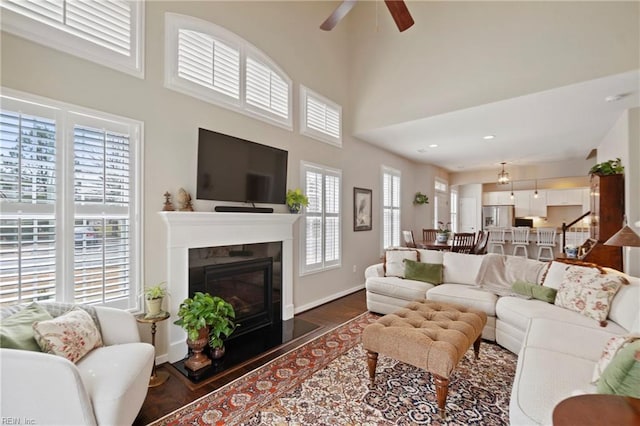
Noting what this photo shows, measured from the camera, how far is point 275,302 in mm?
3688

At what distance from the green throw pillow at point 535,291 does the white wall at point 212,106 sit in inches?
99.0

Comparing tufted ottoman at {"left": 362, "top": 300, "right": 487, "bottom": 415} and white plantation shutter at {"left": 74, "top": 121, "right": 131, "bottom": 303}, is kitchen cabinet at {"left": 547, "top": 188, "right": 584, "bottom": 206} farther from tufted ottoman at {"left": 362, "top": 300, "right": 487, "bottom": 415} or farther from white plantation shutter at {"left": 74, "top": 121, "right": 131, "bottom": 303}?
white plantation shutter at {"left": 74, "top": 121, "right": 131, "bottom": 303}

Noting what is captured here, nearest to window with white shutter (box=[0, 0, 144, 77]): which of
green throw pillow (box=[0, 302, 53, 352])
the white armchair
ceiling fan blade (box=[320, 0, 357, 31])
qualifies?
ceiling fan blade (box=[320, 0, 357, 31])

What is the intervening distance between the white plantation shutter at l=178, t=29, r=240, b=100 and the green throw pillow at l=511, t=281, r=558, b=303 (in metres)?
3.84

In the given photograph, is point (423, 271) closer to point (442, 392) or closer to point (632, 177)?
point (442, 392)

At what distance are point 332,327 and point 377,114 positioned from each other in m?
3.37

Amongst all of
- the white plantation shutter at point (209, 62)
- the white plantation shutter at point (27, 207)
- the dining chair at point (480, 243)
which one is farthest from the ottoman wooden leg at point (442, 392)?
the dining chair at point (480, 243)

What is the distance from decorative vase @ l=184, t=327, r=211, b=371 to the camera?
8.24 ft

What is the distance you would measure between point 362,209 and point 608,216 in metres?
3.48

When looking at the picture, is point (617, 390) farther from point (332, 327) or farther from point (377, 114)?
point (377, 114)

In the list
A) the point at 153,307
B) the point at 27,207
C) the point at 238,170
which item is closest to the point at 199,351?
the point at 153,307

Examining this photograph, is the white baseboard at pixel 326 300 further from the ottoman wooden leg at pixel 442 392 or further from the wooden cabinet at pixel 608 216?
the wooden cabinet at pixel 608 216

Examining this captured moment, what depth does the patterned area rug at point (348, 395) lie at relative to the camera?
6.37ft

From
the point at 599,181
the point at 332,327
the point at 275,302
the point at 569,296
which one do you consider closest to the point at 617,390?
the point at 569,296
